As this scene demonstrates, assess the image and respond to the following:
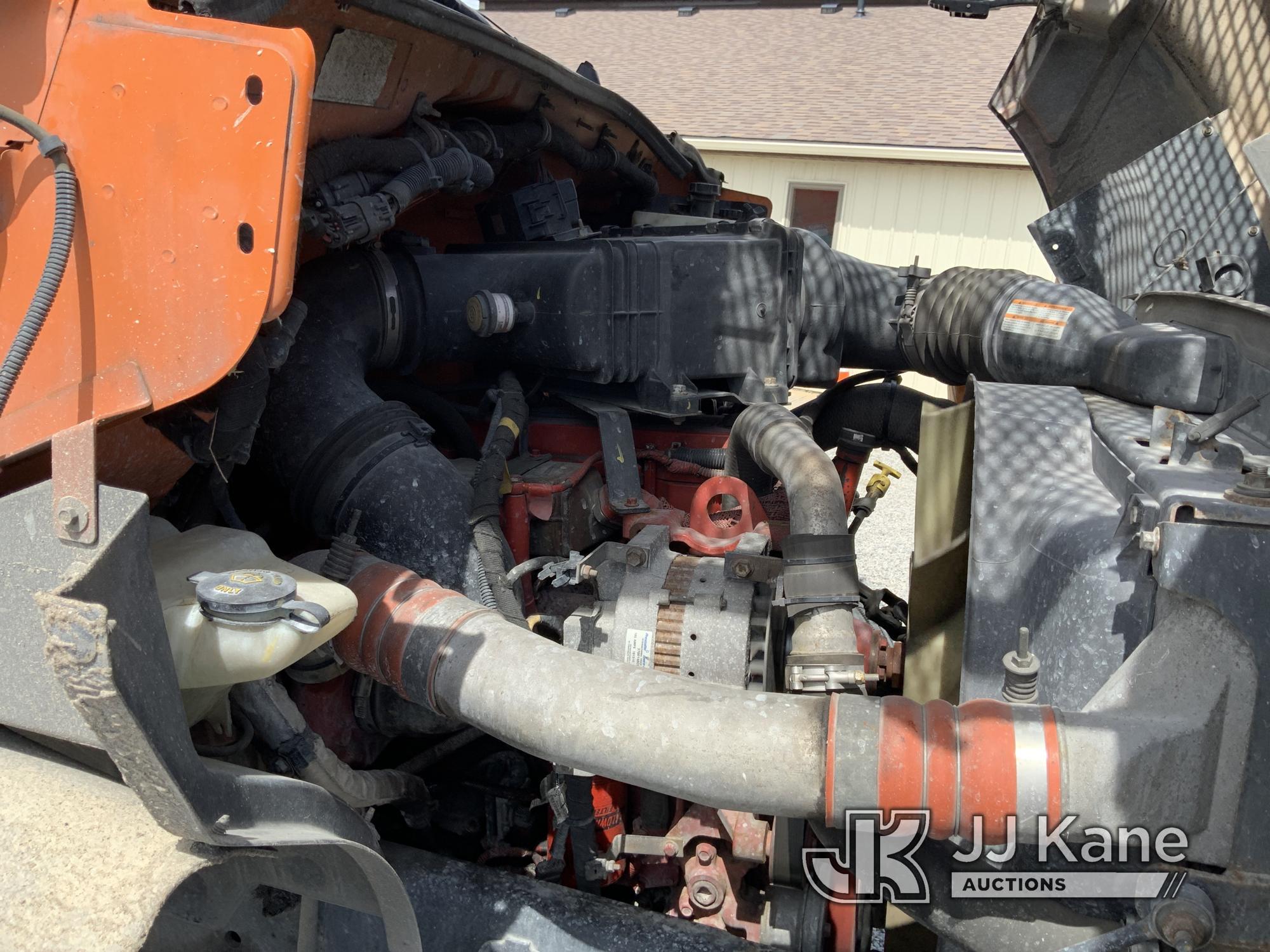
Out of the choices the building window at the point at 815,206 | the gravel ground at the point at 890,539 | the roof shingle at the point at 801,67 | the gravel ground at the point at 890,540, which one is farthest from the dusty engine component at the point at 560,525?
the roof shingle at the point at 801,67

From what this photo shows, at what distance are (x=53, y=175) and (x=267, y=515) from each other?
3.50ft

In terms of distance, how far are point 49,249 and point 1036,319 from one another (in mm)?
2149

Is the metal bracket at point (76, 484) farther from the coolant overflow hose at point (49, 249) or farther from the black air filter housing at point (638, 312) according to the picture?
the black air filter housing at point (638, 312)

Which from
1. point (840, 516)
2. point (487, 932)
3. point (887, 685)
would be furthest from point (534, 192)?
point (487, 932)

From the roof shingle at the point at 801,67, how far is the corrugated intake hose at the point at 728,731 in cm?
1047

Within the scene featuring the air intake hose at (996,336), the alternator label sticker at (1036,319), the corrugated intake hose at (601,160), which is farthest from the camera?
the corrugated intake hose at (601,160)

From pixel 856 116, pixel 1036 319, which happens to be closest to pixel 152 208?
pixel 1036 319

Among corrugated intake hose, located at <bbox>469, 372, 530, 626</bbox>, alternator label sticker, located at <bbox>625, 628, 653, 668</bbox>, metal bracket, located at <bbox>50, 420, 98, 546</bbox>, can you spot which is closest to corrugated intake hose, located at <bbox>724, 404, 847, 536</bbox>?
alternator label sticker, located at <bbox>625, 628, 653, 668</bbox>

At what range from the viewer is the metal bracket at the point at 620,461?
103 inches

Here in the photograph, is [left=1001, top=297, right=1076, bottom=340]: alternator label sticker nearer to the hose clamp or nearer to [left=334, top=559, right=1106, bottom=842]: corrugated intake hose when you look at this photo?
[left=334, top=559, right=1106, bottom=842]: corrugated intake hose

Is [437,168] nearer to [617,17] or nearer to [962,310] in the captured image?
[962,310]

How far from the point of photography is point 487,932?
204 cm

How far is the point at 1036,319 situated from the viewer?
254cm

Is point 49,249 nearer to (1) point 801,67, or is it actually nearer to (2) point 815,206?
(2) point 815,206
